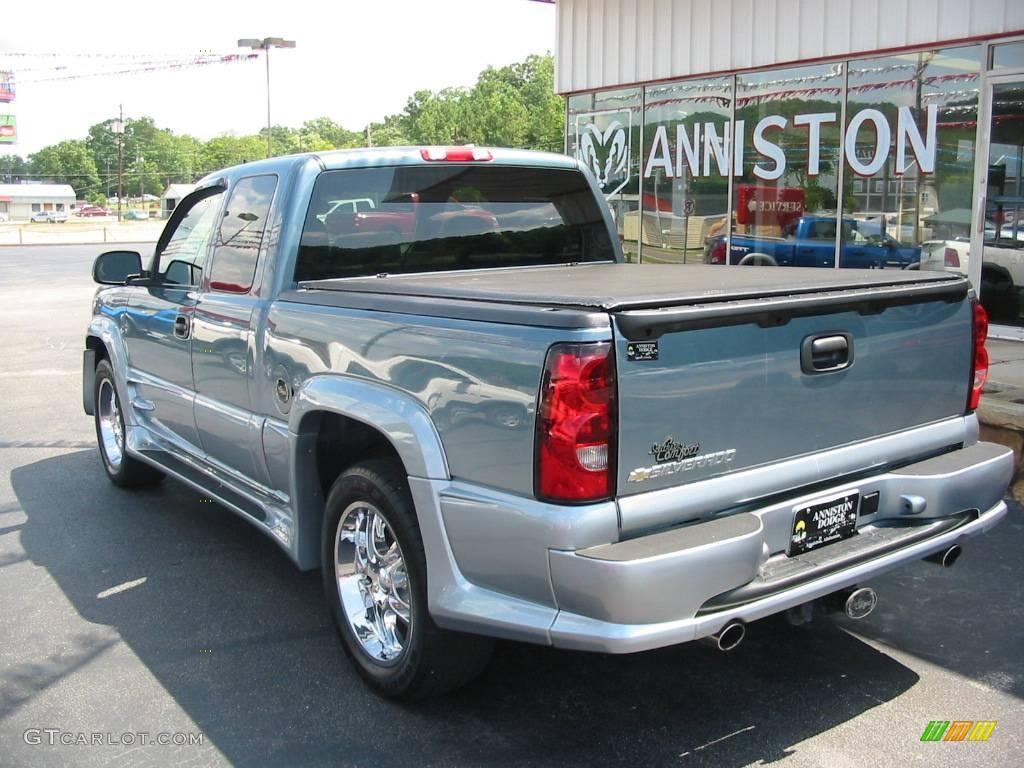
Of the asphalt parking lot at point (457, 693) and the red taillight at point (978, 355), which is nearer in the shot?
the asphalt parking lot at point (457, 693)

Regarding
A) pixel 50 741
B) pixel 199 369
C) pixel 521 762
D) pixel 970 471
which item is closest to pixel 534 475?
pixel 521 762

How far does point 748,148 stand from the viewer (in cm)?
1248

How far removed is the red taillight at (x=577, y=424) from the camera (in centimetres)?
291

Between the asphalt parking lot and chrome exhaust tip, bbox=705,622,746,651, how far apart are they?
0.49m

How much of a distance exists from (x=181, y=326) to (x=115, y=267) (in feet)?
3.11

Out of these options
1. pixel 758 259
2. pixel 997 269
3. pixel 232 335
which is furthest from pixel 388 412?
pixel 758 259

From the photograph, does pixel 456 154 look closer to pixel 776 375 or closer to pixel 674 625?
pixel 776 375

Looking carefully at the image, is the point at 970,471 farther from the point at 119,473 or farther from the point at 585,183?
the point at 119,473

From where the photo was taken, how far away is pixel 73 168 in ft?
439

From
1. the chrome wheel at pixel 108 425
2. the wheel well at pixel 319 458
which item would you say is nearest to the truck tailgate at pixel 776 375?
the wheel well at pixel 319 458

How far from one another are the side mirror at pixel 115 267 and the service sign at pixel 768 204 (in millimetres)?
8306

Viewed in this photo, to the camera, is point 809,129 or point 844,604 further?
point 809,129

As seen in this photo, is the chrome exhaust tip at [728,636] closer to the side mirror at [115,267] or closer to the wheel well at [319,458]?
the wheel well at [319,458]

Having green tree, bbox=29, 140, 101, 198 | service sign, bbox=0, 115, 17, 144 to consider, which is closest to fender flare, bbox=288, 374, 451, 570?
service sign, bbox=0, 115, 17, 144
